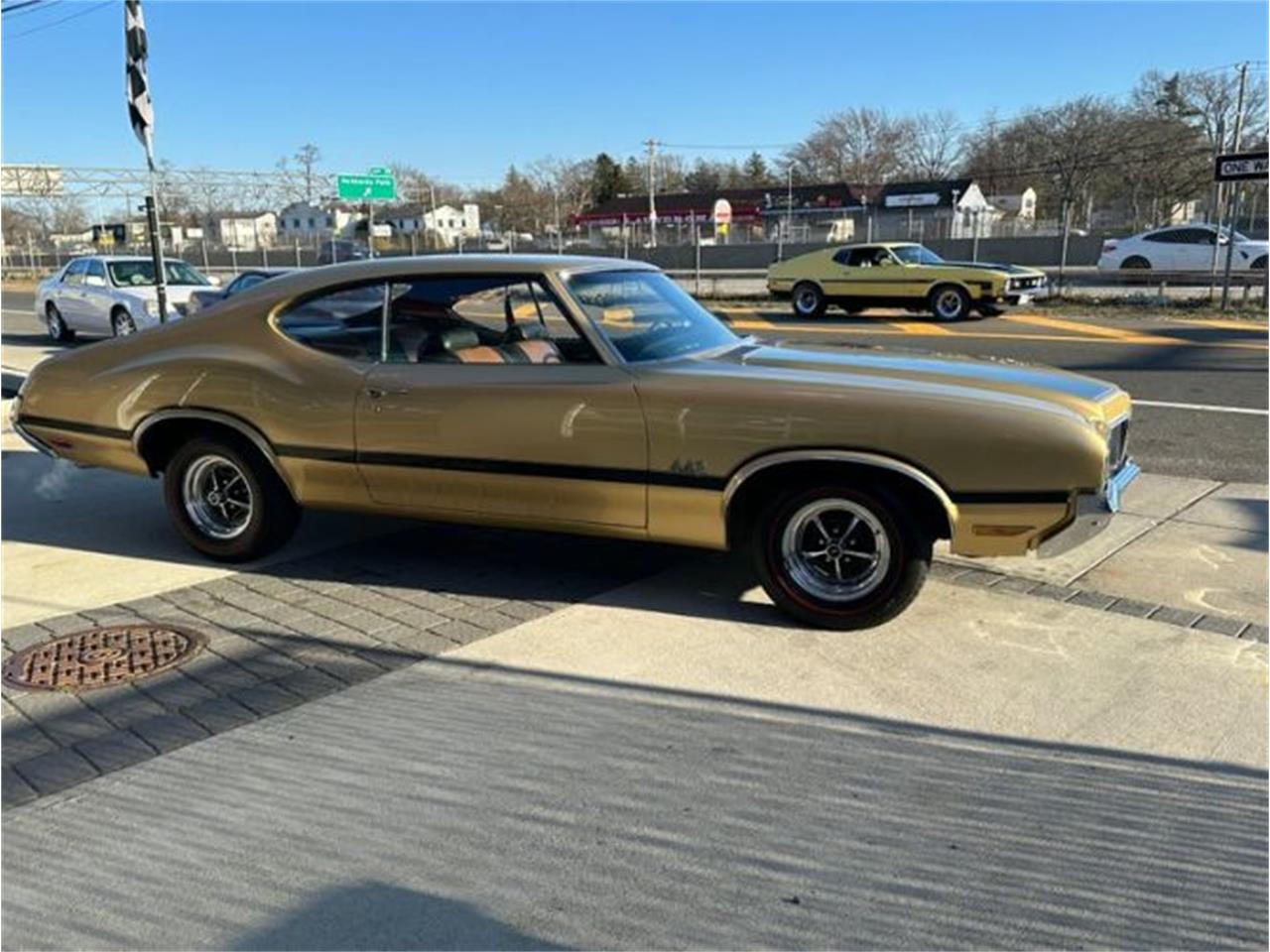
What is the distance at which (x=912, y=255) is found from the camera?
64.1 ft

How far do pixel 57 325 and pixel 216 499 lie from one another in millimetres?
16211

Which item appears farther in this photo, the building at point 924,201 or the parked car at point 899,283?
the building at point 924,201

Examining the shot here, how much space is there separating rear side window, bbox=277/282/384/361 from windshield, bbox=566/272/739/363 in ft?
3.27

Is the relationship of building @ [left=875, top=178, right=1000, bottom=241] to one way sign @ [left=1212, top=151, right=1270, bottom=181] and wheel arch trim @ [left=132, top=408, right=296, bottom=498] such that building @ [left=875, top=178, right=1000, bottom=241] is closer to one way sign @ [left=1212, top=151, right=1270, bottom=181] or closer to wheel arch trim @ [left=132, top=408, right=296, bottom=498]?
one way sign @ [left=1212, top=151, right=1270, bottom=181]

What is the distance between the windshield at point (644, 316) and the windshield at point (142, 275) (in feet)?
49.0

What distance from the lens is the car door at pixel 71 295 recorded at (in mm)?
17891

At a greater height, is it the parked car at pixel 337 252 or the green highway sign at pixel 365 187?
the green highway sign at pixel 365 187

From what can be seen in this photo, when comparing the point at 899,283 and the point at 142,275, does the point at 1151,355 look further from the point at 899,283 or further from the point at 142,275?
the point at 142,275

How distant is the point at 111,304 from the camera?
677 inches

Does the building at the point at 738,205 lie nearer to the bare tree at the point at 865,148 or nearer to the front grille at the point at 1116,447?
the bare tree at the point at 865,148

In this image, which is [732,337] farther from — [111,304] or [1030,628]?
[111,304]

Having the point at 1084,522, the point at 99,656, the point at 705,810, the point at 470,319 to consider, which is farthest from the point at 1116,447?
the point at 99,656

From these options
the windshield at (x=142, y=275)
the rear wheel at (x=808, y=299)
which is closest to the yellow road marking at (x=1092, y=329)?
the rear wheel at (x=808, y=299)

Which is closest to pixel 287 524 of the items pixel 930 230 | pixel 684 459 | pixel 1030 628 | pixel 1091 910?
pixel 684 459
